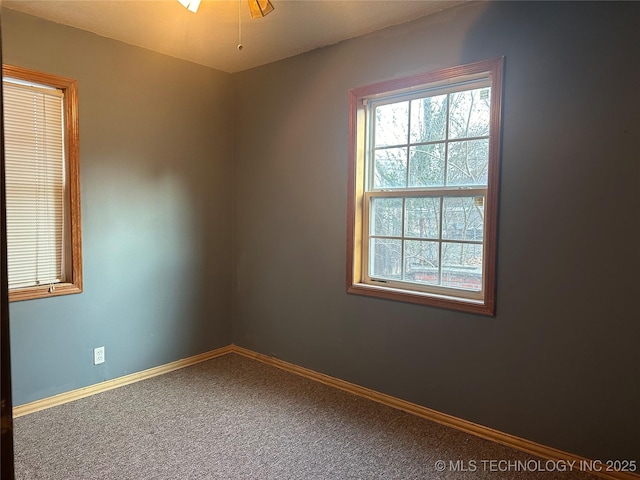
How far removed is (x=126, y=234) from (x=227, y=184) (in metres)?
0.97

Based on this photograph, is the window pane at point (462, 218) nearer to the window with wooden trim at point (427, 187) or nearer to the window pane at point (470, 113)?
the window with wooden trim at point (427, 187)

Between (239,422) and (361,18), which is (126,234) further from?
(361,18)

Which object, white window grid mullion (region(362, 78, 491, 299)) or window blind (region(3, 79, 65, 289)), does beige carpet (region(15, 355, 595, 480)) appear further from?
window blind (region(3, 79, 65, 289))

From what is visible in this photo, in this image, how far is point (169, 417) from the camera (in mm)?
2592

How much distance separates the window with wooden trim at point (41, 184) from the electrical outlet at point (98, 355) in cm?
45

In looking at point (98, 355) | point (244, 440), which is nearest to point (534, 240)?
point (244, 440)

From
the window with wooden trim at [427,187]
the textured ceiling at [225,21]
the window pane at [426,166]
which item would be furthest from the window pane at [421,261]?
the textured ceiling at [225,21]

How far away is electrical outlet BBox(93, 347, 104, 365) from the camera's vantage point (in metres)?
2.94

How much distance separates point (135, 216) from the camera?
123 inches

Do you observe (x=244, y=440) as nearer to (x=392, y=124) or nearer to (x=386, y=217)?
(x=386, y=217)

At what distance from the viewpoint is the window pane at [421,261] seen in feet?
8.70

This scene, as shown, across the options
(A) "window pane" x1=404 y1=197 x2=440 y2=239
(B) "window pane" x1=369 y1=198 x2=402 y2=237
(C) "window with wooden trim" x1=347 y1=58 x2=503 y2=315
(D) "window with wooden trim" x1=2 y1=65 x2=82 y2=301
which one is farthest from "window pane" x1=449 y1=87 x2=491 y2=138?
(D) "window with wooden trim" x1=2 y1=65 x2=82 y2=301

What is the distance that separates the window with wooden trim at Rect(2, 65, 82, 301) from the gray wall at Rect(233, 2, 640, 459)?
1647 mm

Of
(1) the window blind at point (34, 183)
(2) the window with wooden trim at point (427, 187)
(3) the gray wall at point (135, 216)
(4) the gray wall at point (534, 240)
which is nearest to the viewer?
(4) the gray wall at point (534, 240)
